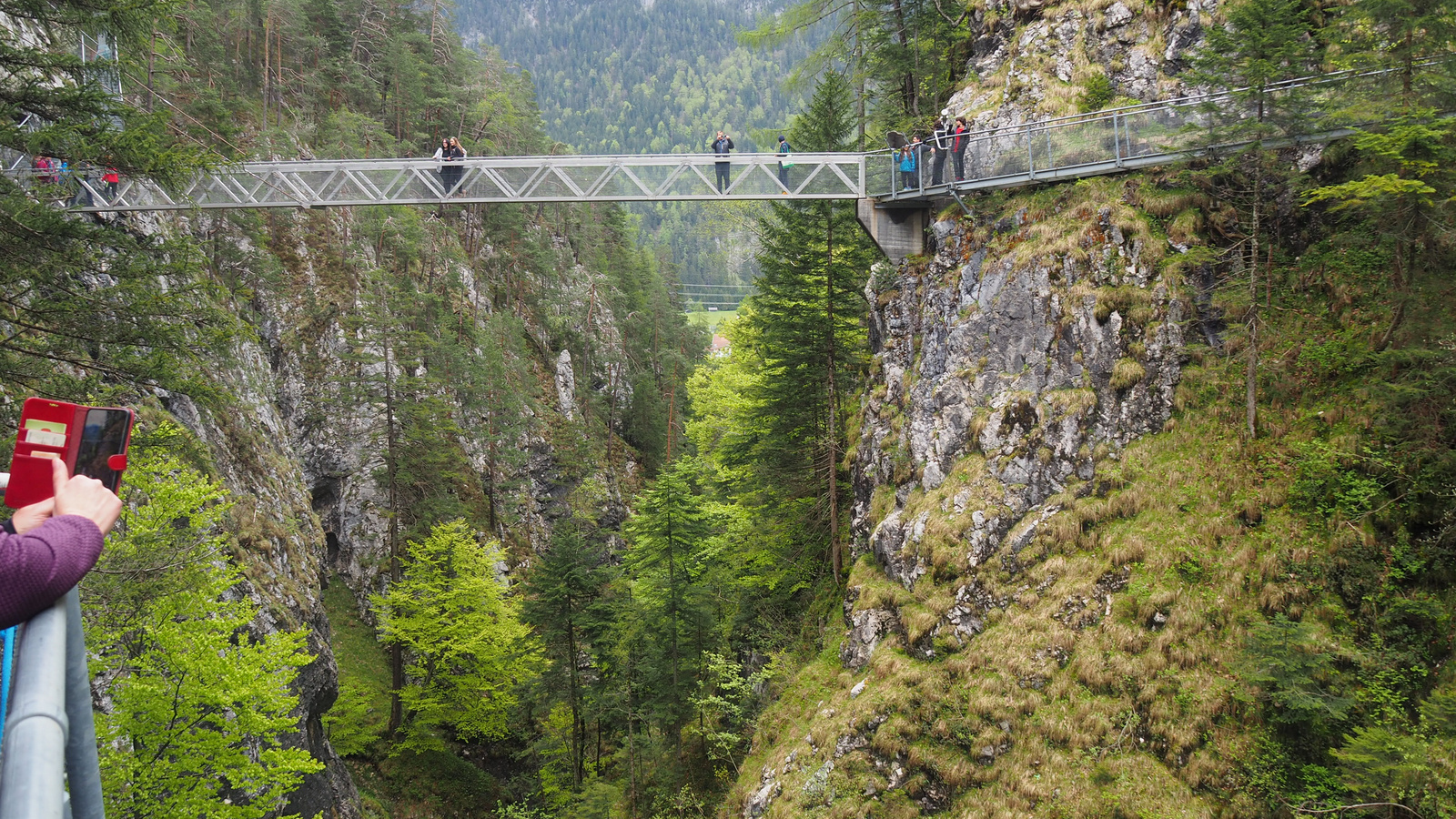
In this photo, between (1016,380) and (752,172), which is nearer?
(1016,380)

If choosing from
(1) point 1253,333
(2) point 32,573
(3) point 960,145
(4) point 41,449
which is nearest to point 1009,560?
(1) point 1253,333

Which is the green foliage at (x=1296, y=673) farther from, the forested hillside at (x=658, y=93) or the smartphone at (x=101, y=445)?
the forested hillside at (x=658, y=93)

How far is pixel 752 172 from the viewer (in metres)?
18.7

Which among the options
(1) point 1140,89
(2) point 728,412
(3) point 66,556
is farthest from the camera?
(2) point 728,412

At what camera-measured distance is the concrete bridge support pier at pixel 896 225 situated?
59.6 feet

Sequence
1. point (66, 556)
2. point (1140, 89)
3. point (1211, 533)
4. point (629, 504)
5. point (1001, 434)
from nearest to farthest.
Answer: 1. point (66, 556)
2. point (1211, 533)
3. point (1001, 434)
4. point (1140, 89)
5. point (629, 504)

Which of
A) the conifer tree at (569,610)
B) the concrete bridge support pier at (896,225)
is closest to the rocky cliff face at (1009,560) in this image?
the concrete bridge support pier at (896,225)

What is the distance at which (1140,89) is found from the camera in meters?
15.7

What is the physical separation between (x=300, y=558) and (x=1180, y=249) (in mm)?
22065

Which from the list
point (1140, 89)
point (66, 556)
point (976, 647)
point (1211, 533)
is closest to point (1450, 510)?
point (1211, 533)

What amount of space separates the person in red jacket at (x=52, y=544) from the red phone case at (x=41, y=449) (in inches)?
1.0

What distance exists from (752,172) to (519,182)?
19.0ft

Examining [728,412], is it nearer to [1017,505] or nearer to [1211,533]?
[1017,505]

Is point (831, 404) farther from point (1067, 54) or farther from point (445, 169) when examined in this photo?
point (445, 169)
